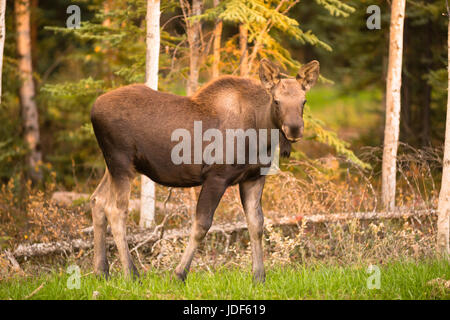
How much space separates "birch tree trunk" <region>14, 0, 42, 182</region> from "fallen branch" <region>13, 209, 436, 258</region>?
286 inches

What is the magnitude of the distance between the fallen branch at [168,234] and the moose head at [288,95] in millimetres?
3500

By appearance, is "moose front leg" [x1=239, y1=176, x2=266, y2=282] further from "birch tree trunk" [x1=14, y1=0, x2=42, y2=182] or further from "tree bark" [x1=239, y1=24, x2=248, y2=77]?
"birch tree trunk" [x1=14, y1=0, x2=42, y2=182]

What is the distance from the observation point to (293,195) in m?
10.7

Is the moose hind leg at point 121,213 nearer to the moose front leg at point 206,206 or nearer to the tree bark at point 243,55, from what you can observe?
the moose front leg at point 206,206

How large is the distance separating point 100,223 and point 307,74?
11.3 feet

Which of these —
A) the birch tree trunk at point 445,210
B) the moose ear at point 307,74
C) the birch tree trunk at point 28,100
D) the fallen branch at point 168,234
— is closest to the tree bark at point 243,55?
the fallen branch at point 168,234

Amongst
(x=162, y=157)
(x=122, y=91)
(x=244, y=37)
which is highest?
(x=244, y=37)

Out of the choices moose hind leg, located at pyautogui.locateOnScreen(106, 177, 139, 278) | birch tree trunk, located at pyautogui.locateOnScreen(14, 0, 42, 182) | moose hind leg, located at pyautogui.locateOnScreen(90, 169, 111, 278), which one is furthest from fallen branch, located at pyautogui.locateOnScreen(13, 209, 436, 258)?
birch tree trunk, located at pyautogui.locateOnScreen(14, 0, 42, 182)

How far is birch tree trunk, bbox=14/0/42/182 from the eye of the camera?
16.7 meters

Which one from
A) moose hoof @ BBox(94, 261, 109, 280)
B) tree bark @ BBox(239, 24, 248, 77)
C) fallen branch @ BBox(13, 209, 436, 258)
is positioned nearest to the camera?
moose hoof @ BBox(94, 261, 109, 280)

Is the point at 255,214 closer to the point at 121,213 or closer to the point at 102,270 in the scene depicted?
the point at 121,213

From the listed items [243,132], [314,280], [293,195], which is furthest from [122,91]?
[293,195]

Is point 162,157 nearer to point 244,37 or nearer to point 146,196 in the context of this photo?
point 146,196

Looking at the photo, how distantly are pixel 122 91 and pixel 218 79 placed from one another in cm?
129
